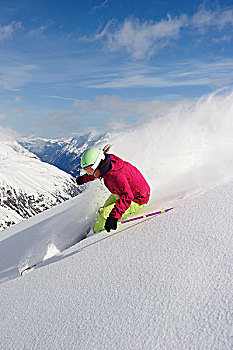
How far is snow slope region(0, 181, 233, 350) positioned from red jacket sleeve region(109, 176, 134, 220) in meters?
0.44

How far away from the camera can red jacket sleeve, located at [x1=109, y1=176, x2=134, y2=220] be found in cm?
498

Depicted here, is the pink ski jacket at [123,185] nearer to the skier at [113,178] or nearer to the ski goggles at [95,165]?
the skier at [113,178]

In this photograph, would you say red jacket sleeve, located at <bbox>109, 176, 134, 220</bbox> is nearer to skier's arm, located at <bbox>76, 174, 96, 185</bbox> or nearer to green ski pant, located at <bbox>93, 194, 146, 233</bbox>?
green ski pant, located at <bbox>93, 194, 146, 233</bbox>

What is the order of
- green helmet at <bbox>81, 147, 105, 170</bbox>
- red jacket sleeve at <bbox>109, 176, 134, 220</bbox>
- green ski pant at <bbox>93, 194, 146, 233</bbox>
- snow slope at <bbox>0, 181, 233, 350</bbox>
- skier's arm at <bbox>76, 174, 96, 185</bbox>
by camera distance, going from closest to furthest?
1. snow slope at <bbox>0, 181, 233, 350</bbox>
2. red jacket sleeve at <bbox>109, 176, 134, 220</bbox>
3. green helmet at <bbox>81, 147, 105, 170</bbox>
4. green ski pant at <bbox>93, 194, 146, 233</bbox>
5. skier's arm at <bbox>76, 174, 96, 185</bbox>

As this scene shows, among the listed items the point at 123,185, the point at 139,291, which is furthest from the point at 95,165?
the point at 139,291

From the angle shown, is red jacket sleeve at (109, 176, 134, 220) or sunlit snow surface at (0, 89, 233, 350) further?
red jacket sleeve at (109, 176, 134, 220)

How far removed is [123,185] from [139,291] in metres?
2.37

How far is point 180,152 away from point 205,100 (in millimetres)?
3126

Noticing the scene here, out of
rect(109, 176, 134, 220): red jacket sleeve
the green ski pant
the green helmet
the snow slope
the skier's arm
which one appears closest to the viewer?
the snow slope

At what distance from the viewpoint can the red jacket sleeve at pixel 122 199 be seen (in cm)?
498

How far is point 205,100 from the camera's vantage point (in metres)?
9.94

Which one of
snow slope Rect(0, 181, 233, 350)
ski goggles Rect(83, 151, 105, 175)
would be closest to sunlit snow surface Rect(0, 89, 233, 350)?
snow slope Rect(0, 181, 233, 350)

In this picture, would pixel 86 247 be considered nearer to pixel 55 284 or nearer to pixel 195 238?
pixel 55 284

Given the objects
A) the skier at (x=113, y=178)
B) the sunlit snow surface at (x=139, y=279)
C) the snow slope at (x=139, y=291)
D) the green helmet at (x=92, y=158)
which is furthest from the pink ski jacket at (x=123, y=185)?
the snow slope at (x=139, y=291)
